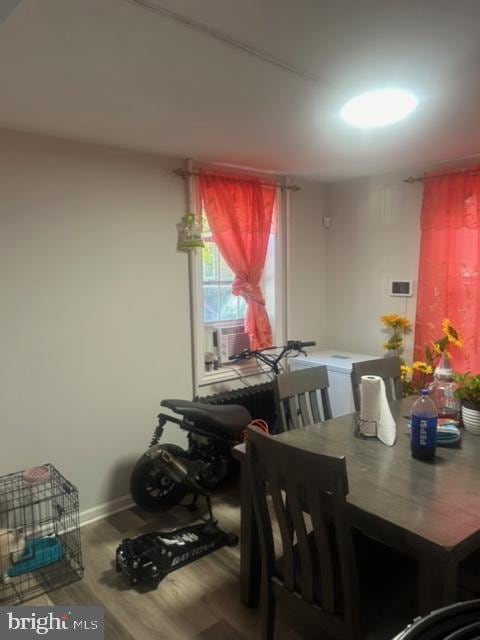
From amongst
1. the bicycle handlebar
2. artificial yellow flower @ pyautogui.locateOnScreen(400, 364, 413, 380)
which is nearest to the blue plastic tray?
the bicycle handlebar

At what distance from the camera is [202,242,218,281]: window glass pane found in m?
3.48

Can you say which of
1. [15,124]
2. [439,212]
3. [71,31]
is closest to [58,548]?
[15,124]

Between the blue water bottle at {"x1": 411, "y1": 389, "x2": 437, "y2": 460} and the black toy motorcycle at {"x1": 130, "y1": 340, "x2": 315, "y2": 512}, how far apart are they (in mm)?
1224

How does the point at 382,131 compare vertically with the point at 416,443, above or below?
above

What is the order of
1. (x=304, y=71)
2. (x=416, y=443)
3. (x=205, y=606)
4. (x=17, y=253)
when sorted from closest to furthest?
(x=304, y=71), (x=416, y=443), (x=205, y=606), (x=17, y=253)

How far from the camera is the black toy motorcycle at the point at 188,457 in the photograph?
270 centimetres

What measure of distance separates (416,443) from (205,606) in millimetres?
1225

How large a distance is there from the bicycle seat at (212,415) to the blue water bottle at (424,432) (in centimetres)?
121

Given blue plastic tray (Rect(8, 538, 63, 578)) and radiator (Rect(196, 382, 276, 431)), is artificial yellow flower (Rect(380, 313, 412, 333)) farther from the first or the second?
blue plastic tray (Rect(8, 538, 63, 578))

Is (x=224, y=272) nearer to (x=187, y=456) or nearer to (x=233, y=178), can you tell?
(x=233, y=178)

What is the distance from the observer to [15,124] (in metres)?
2.32

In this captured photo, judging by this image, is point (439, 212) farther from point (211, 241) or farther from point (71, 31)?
point (71, 31)

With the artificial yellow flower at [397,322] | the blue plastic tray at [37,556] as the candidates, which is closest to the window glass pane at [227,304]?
the artificial yellow flower at [397,322]

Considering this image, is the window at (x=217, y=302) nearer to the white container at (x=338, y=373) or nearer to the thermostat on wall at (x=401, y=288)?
the white container at (x=338, y=373)
